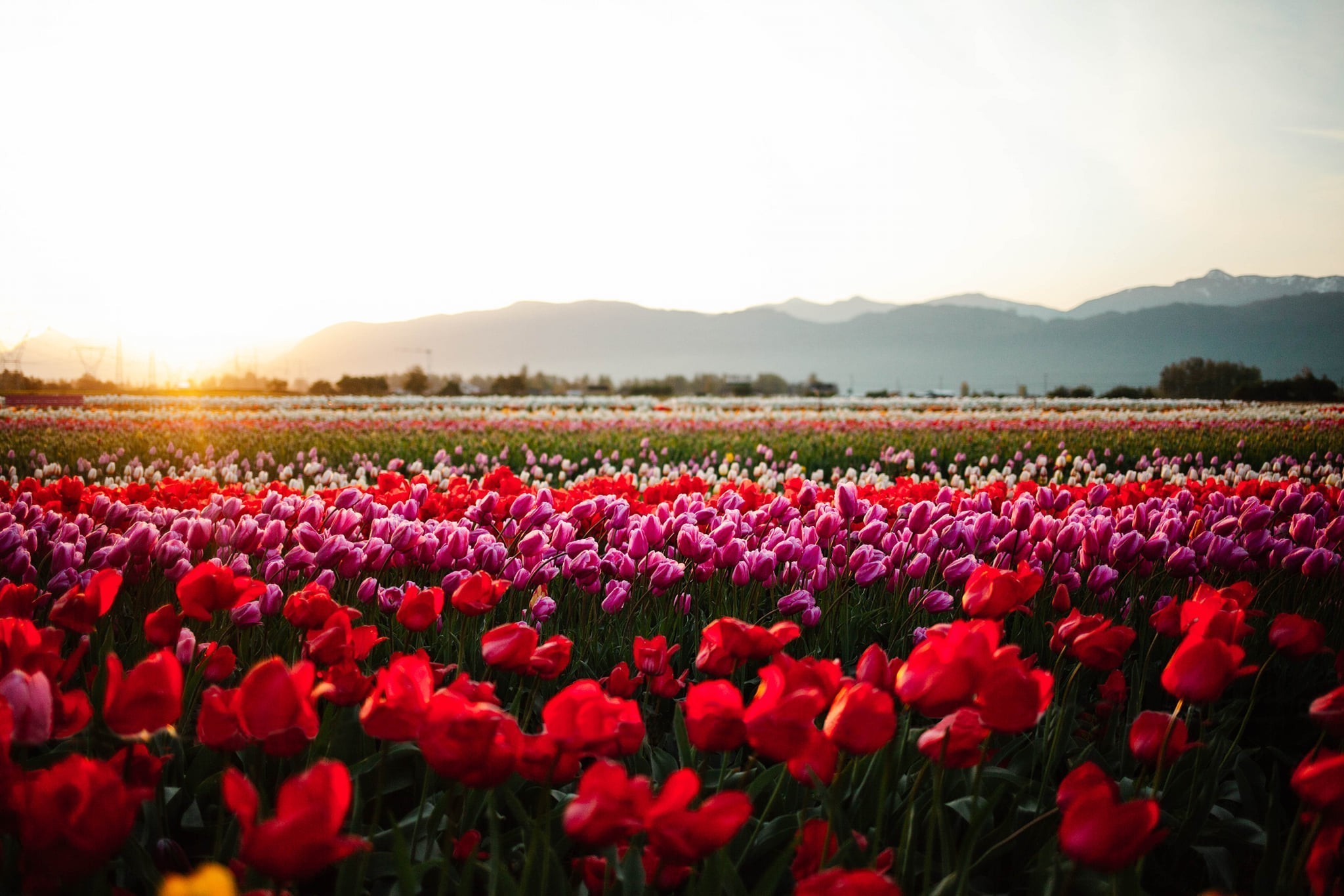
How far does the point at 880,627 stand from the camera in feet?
9.35

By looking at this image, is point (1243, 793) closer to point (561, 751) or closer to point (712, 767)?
point (712, 767)

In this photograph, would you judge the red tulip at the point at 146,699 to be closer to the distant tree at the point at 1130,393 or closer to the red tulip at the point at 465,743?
the red tulip at the point at 465,743

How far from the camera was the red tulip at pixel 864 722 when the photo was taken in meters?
1.10

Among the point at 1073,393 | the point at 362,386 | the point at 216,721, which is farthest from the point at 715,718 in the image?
the point at 1073,393

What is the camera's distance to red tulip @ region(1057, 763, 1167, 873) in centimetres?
92

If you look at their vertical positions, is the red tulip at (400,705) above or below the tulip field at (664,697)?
above

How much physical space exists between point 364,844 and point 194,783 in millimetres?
1104

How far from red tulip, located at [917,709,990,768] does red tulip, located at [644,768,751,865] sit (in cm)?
42

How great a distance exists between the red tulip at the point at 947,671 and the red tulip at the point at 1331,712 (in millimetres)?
583

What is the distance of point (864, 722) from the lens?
Answer: 3.62ft

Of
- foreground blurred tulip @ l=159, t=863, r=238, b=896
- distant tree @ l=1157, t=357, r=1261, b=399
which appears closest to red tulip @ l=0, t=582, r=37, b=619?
foreground blurred tulip @ l=159, t=863, r=238, b=896

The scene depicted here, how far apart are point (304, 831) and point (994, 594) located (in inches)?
56.0

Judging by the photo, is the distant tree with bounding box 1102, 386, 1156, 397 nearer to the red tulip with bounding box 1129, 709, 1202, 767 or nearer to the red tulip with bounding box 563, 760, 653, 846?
the red tulip with bounding box 1129, 709, 1202, 767

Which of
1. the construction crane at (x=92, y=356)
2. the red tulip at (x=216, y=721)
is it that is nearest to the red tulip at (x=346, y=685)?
the red tulip at (x=216, y=721)
